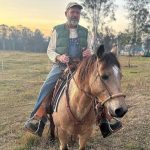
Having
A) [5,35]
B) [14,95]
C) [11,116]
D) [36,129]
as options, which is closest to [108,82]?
[36,129]

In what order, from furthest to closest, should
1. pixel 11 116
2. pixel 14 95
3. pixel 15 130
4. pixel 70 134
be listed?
1. pixel 14 95
2. pixel 11 116
3. pixel 15 130
4. pixel 70 134

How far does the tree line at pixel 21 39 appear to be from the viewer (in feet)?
361

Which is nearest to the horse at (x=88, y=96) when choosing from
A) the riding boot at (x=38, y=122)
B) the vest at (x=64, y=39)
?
the riding boot at (x=38, y=122)

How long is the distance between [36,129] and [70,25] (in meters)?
1.98

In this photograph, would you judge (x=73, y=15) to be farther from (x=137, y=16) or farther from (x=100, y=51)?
(x=137, y=16)

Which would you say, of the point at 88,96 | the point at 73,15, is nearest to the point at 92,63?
the point at 88,96

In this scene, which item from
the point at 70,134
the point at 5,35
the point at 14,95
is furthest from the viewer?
the point at 5,35

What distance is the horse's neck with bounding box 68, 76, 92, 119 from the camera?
504 centimetres

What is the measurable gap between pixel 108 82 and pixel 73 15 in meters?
2.30

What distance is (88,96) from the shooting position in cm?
491

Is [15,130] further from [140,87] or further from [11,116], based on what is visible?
[140,87]

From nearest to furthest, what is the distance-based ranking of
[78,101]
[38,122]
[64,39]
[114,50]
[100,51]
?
[100,51], [114,50], [78,101], [64,39], [38,122]

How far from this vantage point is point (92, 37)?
6488mm

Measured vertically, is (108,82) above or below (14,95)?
above
